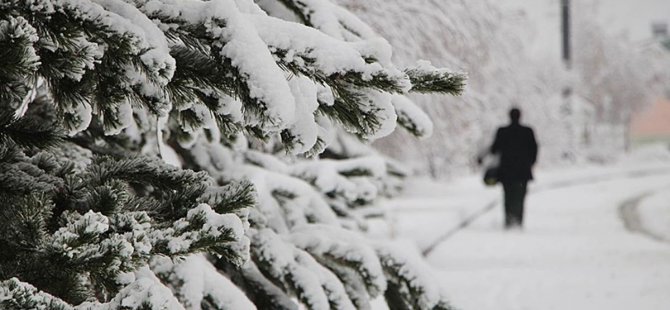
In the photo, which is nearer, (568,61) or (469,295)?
(469,295)

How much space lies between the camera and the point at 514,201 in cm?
1133

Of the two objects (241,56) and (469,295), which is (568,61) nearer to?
(469,295)

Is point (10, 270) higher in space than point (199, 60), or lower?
lower

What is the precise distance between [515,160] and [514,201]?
0.58 m

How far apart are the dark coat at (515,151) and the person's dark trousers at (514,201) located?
0.09 m

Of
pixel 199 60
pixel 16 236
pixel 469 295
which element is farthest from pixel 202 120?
pixel 469 295

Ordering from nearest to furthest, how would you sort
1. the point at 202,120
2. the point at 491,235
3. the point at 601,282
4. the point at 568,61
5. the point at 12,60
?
the point at 12,60
the point at 202,120
the point at 601,282
the point at 491,235
the point at 568,61

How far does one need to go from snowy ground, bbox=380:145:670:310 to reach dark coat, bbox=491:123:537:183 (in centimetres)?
78

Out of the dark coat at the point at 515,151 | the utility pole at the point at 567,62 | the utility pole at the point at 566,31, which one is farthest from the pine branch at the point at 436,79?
the utility pole at the point at 566,31

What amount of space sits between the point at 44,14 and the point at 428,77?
758mm

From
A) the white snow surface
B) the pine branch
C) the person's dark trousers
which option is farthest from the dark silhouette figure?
the pine branch

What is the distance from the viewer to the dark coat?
11039mm

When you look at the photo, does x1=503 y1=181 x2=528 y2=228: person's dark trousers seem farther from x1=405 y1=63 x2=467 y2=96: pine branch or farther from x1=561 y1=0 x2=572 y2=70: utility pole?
x1=561 y1=0 x2=572 y2=70: utility pole

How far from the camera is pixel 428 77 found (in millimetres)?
1740
